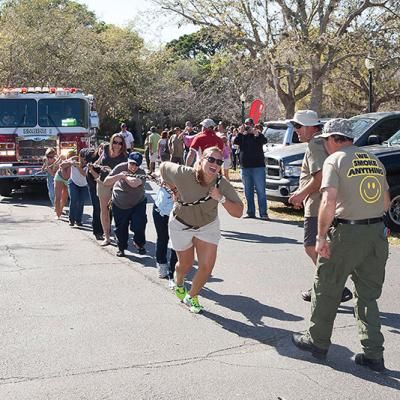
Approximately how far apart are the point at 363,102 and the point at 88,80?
1660 cm

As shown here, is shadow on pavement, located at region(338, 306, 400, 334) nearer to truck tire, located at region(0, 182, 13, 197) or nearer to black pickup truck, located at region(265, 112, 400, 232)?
black pickup truck, located at region(265, 112, 400, 232)

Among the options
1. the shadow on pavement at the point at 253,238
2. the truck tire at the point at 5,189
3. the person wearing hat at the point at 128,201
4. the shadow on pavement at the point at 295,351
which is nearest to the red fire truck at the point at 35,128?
the truck tire at the point at 5,189

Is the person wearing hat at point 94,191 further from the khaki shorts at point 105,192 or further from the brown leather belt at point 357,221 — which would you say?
the brown leather belt at point 357,221

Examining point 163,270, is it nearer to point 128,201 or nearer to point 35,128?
point 128,201

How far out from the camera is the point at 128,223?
894cm

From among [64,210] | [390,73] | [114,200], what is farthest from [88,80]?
[114,200]

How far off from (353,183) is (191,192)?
1705 mm

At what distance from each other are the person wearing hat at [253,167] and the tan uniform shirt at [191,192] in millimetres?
6395

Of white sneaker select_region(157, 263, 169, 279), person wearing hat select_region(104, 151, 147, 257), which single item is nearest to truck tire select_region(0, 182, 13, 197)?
person wearing hat select_region(104, 151, 147, 257)

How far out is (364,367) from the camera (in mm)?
4660

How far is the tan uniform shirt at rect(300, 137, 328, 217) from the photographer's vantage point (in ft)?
19.5

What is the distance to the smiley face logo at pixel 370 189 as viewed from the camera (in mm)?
4566

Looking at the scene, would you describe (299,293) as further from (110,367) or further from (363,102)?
(363,102)

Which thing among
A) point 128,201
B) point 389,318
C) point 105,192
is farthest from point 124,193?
point 389,318
